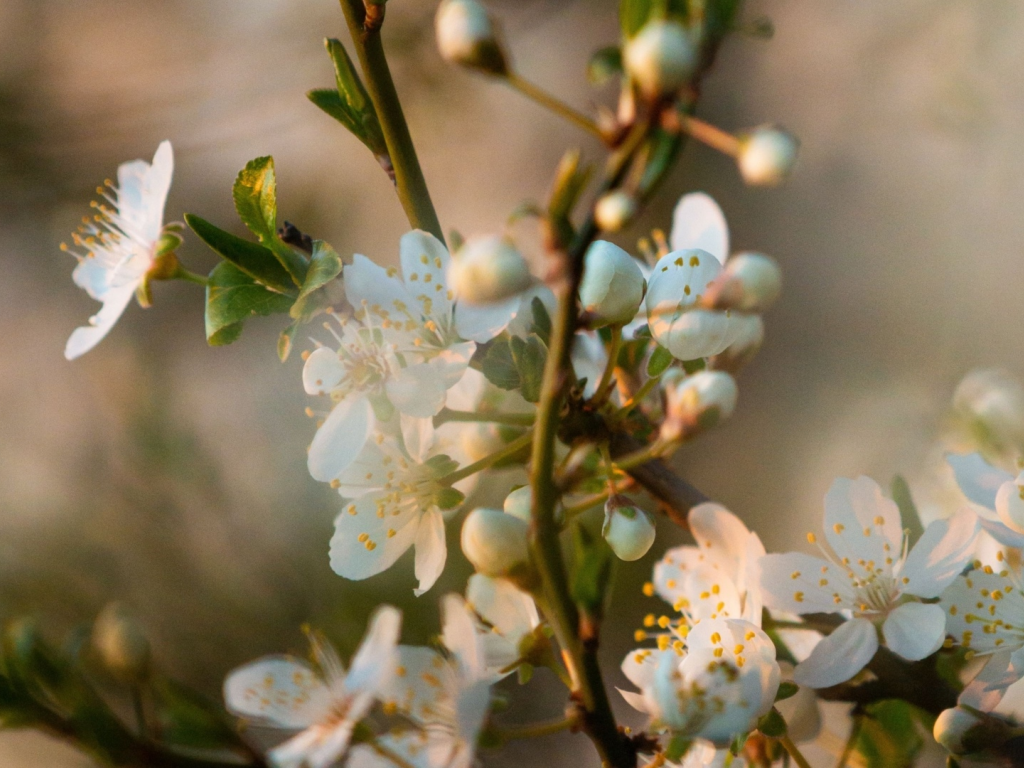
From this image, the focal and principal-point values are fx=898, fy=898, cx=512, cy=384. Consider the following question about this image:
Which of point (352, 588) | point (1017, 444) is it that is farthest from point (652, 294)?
point (352, 588)

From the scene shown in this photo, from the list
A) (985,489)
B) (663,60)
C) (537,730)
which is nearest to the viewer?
(663,60)

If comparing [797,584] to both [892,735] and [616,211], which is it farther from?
[616,211]

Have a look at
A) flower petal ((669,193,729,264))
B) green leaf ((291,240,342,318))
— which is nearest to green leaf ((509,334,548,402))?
green leaf ((291,240,342,318))

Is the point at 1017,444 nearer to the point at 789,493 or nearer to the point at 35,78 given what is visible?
the point at 789,493

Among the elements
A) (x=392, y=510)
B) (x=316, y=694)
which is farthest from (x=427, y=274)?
(x=316, y=694)

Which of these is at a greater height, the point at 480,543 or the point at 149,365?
the point at 480,543

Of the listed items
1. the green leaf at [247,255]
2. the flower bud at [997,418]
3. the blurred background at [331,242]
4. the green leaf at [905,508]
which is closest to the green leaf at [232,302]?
the green leaf at [247,255]

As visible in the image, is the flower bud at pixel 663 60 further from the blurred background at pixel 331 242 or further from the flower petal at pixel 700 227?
the blurred background at pixel 331 242
